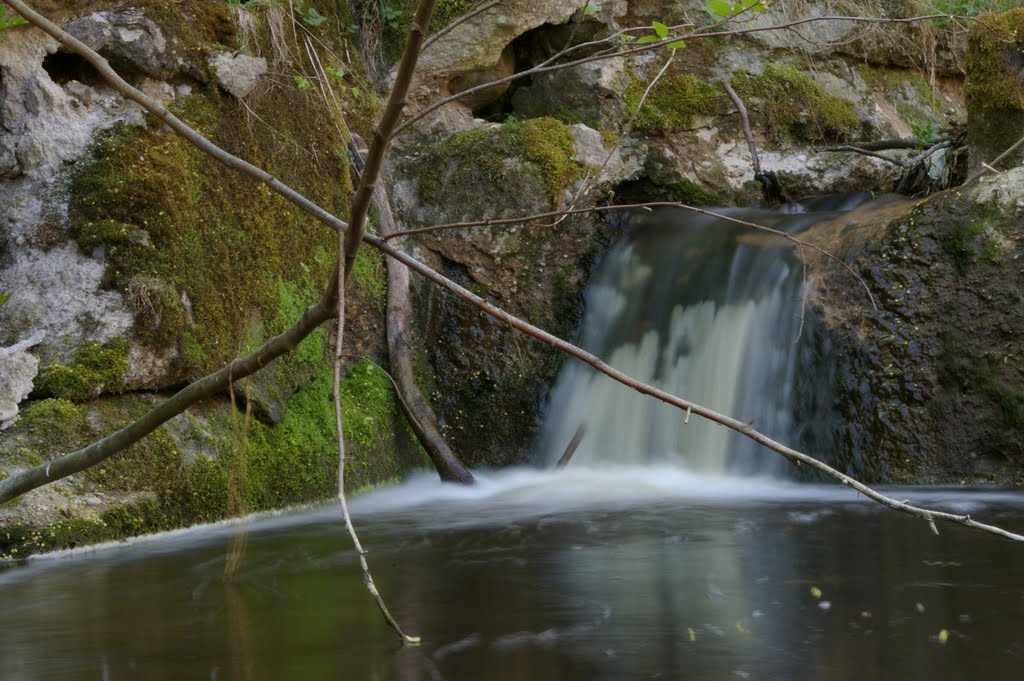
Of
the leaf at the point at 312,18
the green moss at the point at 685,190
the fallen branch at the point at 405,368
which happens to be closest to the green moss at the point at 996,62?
the green moss at the point at 685,190

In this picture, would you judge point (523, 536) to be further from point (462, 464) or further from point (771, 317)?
point (771, 317)

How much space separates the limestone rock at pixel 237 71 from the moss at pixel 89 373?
1.99 meters

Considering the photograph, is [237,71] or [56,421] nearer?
[56,421]

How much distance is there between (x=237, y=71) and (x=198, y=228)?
1.26 meters

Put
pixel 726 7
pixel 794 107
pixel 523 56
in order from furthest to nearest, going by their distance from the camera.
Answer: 1. pixel 794 107
2. pixel 523 56
3. pixel 726 7

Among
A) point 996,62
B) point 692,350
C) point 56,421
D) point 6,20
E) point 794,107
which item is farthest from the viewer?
point 794,107

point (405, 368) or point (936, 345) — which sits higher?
point (936, 345)

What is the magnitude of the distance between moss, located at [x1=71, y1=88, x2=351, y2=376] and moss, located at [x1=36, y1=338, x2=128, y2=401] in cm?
18

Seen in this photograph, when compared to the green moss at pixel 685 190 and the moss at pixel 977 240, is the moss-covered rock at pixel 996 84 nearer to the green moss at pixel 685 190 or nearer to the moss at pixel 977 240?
the moss at pixel 977 240

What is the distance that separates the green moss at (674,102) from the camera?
29.9 ft

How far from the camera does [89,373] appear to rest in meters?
5.14

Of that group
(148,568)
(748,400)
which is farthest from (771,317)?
(148,568)

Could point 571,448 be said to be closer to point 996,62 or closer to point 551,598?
point 551,598

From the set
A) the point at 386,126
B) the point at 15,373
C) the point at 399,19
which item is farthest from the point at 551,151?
the point at 386,126
